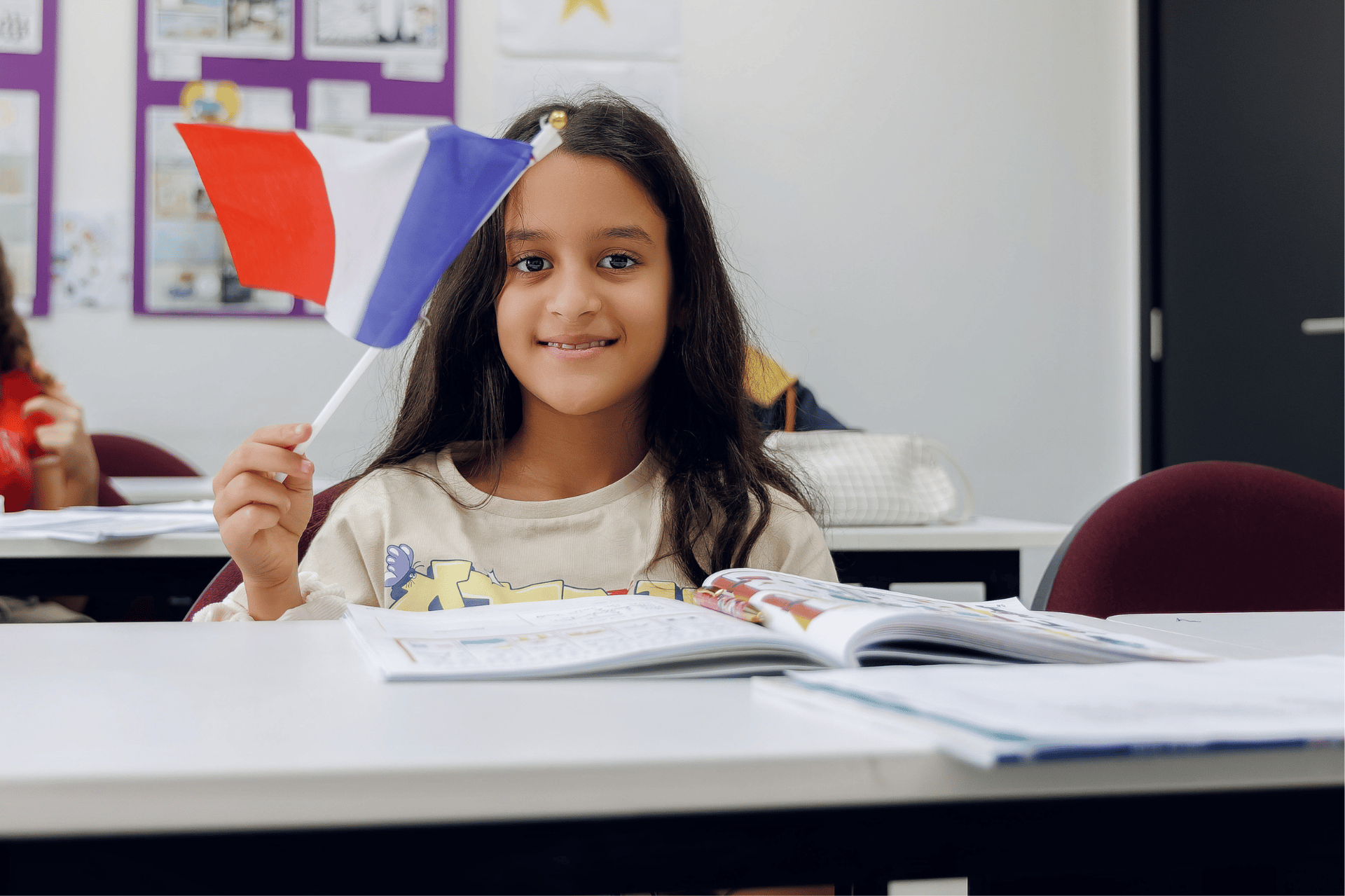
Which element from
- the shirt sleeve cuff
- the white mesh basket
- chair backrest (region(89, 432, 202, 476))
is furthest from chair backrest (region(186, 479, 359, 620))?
chair backrest (region(89, 432, 202, 476))

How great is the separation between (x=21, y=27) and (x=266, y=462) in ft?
8.63

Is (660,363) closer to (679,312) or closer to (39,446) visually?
(679,312)

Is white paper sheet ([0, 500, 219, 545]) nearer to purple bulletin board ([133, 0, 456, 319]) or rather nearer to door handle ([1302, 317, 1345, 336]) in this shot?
purple bulletin board ([133, 0, 456, 319])

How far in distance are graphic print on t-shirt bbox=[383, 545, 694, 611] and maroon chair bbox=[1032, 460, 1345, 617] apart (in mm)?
447

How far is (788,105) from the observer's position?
305cm

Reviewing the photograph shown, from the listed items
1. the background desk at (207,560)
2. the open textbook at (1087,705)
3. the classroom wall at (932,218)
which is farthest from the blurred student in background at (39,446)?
the open textbook at (1087,705)

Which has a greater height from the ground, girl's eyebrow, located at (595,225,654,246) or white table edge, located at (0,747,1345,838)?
girl's eyebrow, located at (595,225,654,246)

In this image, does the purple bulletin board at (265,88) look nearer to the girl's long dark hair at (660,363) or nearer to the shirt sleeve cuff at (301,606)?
the girl's long dark hair at (660,363)

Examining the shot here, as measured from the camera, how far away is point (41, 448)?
175 centimetres

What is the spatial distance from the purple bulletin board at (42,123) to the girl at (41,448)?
975 millimetres

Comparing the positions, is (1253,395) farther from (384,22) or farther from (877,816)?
(877,816)

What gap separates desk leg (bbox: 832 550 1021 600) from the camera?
1462 millimetres

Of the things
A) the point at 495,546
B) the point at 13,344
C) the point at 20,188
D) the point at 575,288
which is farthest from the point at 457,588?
the point at 20,188

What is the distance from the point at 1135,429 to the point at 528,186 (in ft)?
8.94
